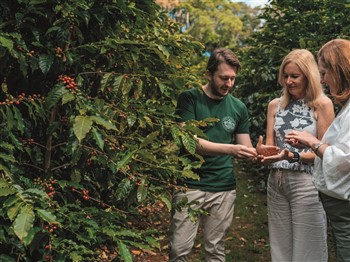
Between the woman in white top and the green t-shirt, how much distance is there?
32.3 inches

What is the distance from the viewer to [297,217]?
2982 millimetres

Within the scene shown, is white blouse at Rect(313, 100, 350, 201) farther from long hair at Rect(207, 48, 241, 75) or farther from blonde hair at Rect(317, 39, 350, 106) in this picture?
long hair at Rect(207, 48, 241, 75)

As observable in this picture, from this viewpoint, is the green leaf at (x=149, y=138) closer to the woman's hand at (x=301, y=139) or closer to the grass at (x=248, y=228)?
the woman's hand at (x=301, y=139)

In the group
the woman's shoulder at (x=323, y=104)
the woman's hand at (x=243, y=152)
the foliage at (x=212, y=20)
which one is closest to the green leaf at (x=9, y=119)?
the woman's hand at (x=243, y=152)

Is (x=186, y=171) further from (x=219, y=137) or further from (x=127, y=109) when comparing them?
(x=219, y=137)

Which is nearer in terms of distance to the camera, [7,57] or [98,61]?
[7,57]

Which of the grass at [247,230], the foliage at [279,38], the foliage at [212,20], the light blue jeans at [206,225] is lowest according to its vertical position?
the grass at [247,230]

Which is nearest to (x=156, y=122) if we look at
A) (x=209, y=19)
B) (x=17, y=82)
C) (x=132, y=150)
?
(x=132, y=150)

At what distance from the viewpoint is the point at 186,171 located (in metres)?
2.35

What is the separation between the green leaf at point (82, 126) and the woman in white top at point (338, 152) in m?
1.44

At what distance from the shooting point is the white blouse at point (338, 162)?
244 centimetres

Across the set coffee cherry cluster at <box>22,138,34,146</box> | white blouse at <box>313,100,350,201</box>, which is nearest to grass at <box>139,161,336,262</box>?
white blouse at <box>313,100,350,201</box>

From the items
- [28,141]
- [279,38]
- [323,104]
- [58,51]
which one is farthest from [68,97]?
[279,38]

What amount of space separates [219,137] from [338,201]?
40.3 inches
